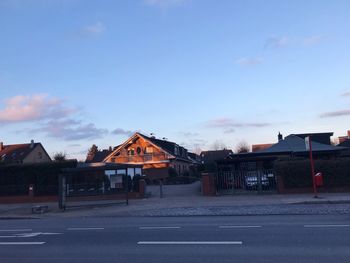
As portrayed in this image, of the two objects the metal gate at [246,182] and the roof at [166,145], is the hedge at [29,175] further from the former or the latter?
the roof at [166,145]

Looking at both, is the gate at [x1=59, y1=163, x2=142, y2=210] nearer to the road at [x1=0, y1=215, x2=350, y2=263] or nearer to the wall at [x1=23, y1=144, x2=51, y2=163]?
the road at [x1=0, y1=215, x2=350, y2=263]

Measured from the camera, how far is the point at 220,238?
10.9 metres

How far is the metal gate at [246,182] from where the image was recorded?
90.9ft

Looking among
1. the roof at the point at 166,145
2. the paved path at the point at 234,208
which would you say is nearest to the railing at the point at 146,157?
the roof at the point at 166,145

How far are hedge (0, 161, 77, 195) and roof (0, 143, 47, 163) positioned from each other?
Answer: 3992 centimetres

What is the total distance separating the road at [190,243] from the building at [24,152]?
208ft

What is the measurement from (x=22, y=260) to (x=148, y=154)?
198ft

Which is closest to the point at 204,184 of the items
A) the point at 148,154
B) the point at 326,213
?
the point at 326,213

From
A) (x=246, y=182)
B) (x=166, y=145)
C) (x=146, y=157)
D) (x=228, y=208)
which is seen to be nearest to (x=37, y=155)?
(x=146, y=157)

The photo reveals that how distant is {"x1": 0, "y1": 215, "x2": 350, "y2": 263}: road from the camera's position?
866 centimetres

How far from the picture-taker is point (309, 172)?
26672 millimetres

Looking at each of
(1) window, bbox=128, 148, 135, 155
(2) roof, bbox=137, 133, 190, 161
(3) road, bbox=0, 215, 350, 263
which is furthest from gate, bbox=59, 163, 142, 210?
(1) window, bbox=128, 148, 135, 155

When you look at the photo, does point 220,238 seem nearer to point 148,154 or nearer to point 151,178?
point 151,178

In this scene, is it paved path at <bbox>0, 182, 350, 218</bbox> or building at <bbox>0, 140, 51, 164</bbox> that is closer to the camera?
paved path at <bbox>0, 182, 350, 218</bbox>
